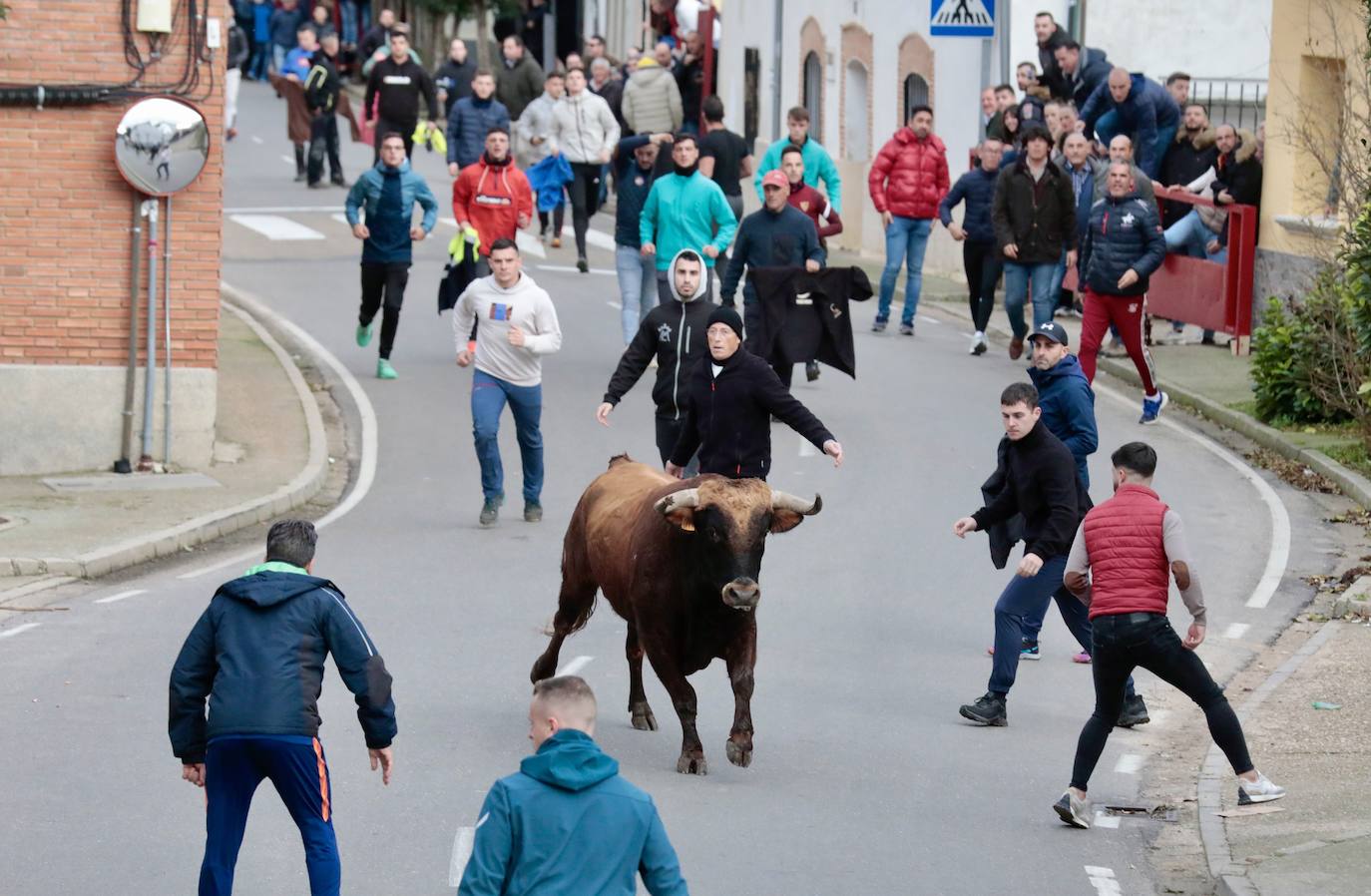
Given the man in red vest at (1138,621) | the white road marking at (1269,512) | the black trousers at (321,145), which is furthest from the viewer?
the black trousers at (321,145)

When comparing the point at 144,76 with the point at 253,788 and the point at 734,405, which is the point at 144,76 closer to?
the point at 734,405

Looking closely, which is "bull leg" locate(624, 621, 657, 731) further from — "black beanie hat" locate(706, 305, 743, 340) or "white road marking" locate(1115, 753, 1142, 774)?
"white road marking" locate(1115, 753, 1142, 774)

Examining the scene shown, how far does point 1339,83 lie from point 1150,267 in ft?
14.0

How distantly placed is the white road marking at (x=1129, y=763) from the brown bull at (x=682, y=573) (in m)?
1.87

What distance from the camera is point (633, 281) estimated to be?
21531 mm

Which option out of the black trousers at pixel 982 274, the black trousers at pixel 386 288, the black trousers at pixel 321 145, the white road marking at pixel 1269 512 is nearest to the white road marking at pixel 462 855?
the white road marking at pixel 1269 512

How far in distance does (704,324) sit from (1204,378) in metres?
9.28

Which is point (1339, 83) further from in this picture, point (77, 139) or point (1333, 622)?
point (77, 139)

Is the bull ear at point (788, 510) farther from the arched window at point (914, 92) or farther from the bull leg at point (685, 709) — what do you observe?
the arched window at point (914, 92)

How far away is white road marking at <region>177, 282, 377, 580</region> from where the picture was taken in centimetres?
1542

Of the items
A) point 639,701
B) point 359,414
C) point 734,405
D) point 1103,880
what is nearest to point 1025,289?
point 359,414

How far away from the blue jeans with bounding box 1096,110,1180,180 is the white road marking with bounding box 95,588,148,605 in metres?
14.7

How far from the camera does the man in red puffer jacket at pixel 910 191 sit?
24.1 metres

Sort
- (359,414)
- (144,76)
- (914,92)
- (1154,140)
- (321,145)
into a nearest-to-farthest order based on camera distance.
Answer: (144,76)
(359,414)
(1154,140)
(914,92)
(321,145)
